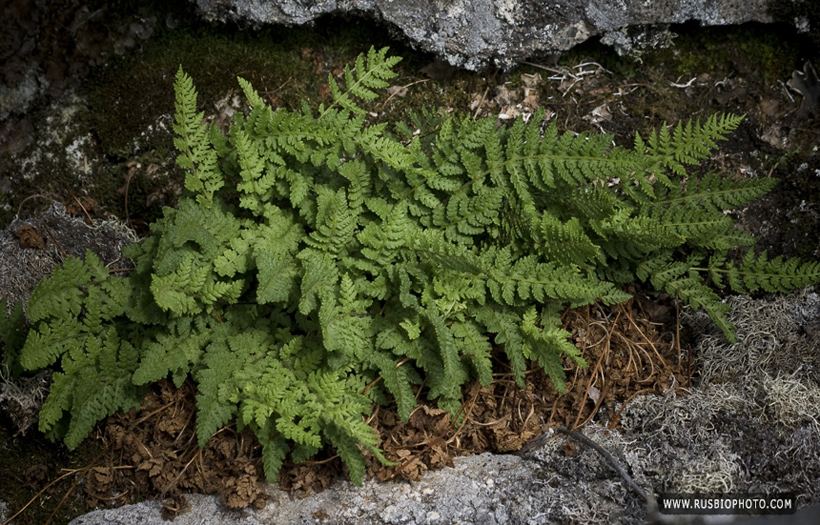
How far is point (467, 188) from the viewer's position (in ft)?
13.2

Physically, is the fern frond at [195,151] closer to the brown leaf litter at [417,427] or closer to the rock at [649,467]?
the brown leaf litter at [417,427]

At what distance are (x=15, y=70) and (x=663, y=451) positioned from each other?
5.18 metres

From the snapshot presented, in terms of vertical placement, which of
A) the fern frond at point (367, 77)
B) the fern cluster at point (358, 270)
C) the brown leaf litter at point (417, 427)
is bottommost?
the brown leaf litter at point (417, 427)

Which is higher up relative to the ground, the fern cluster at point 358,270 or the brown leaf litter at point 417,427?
the fern cluster at point 358,270

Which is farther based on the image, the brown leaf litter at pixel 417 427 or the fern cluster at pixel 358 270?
the brown leaf litter at pixel 417 427

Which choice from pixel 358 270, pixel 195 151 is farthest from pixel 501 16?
pixel 195 151

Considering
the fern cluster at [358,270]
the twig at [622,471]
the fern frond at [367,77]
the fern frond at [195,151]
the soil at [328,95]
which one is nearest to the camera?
the twig at [622,471]

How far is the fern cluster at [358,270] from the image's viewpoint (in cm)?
357

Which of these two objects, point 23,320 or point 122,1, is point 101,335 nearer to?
point 23,320

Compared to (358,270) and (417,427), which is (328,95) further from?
(417,427)

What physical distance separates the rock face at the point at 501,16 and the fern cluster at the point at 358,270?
0.72m

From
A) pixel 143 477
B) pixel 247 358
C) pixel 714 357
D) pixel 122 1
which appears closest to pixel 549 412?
pixel 714 357

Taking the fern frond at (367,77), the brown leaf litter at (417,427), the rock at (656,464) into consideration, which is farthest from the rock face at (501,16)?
the rock at (656,464)

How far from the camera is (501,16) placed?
4.45 metres
